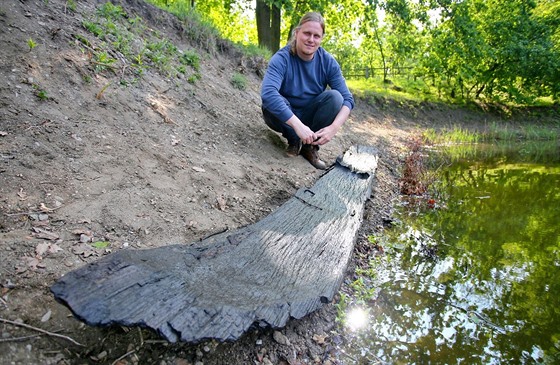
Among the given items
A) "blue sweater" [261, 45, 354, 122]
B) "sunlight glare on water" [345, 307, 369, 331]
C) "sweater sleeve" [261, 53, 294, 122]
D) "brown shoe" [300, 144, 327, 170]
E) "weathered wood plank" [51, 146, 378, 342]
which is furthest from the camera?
"brown shoe" [300, 144, 327, 170]

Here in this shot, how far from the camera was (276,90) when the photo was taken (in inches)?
142

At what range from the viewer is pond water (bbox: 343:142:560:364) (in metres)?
1.83

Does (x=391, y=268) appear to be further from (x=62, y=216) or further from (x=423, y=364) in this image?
(x=62, y=216)

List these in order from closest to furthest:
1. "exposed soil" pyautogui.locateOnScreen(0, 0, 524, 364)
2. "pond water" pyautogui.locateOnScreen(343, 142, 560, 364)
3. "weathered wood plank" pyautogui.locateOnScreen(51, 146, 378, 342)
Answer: "weathered wood plank" pyautogui.locateOnScreen(51, 146, 378, 342), "exposed soil" pyautogui.locateOnScreen(0, 0, 524, 364), "pond water" pyautogui.locateOnScreen(343, 142, 560, 364)

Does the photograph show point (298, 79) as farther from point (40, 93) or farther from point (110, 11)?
point (110, 11)

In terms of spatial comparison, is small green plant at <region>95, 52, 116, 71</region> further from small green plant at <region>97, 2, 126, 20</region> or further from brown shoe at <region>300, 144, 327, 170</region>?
brown shoe at <region>300, 144, 327, 170</region>

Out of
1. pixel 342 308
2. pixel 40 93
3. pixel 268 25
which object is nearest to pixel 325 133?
pixel 342 308

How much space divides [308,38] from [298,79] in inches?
18.7

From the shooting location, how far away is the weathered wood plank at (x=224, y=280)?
4.24 feet

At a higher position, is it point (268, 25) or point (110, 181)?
point (268, 25)

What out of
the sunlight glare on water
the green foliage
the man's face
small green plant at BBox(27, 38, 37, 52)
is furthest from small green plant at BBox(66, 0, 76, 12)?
the sunlight glare on water

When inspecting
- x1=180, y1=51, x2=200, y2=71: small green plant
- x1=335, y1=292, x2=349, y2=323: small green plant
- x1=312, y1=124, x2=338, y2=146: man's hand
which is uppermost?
x1=180, y1=51, x2=200, y2=71: small green plant

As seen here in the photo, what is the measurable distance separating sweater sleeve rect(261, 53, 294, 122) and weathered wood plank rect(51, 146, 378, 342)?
1.24 metres

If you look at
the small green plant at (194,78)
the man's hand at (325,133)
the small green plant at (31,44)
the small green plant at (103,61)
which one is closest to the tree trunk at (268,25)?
the small green plant at (194,78)
